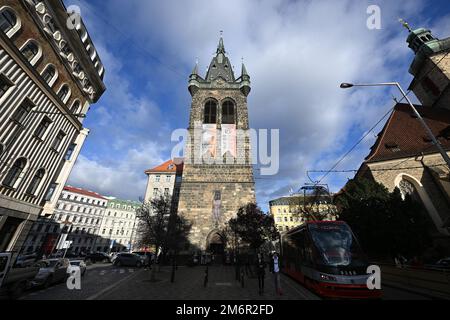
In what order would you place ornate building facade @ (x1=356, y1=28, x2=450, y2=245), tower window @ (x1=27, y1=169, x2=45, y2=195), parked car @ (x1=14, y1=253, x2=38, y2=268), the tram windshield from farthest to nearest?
ornate building facade @ (x1=356, y1=28, x2=450, y2=245) < tower window @ (x1=27, y1=169, x2=45, y2=195) < parked car @ (x1=14, y1=253, x2=38, y2=268) < the tram windshield

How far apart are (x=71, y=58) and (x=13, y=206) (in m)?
12.3

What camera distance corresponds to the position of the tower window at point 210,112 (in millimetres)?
31828

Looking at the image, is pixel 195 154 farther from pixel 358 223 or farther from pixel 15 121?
Answer: pixel 358 223

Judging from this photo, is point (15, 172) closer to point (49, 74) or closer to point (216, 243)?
point (49, 74)

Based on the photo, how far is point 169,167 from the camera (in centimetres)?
4784

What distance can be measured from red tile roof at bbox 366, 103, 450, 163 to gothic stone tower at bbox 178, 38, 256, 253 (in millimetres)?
15300

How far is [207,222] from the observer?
24.3 metres

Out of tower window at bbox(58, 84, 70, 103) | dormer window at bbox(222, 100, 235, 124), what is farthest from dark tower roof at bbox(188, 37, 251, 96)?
tower window at bbox(58, 84, 70, 103)

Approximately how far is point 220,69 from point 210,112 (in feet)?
42.0

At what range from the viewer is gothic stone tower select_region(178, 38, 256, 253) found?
24.5 metres

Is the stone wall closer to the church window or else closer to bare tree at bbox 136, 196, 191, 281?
bare tree at bbox 136, 196, 191, 281

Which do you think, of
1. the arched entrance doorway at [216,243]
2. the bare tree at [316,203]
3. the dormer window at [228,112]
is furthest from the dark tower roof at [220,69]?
the arched entrance doorway at [216,243]

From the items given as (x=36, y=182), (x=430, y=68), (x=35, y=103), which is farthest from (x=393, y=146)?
(x=36, y=182)

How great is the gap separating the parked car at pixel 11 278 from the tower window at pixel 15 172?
329 inches
